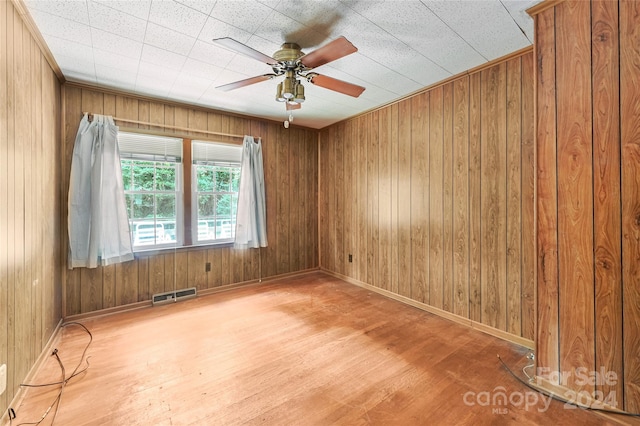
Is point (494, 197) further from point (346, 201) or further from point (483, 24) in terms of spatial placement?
point (346, 201)

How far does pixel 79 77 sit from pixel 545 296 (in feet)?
14.9

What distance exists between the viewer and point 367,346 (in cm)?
236

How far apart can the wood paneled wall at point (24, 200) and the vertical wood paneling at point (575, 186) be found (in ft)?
11.1

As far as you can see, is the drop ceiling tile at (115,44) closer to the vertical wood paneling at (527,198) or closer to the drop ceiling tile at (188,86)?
the drop ceiling tile at (188,86)

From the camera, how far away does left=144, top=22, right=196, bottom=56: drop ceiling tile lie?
1981 millimetres

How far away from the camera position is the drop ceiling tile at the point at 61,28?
72.2 inches

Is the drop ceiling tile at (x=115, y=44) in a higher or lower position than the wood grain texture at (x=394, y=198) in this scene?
higher

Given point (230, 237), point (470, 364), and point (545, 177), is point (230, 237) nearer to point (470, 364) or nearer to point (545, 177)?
point (470, 364)

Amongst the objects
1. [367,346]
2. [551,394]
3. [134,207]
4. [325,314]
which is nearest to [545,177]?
[551,394]

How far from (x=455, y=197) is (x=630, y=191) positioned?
1360 millimetres

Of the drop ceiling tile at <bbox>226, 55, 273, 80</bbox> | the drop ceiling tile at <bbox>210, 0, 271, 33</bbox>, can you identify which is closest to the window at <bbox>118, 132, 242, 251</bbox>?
the drop ceiling tile at <bbox>226, 55, 273, 80</bbox>

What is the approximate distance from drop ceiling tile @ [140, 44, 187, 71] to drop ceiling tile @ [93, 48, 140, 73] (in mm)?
131

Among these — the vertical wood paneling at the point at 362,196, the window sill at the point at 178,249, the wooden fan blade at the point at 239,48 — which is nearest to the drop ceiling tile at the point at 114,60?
the wooden fan blade at the point at 239,48

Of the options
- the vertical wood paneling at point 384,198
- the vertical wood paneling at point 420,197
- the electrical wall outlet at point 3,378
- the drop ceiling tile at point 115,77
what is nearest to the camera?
the electrical wall outlet at point 3,378
